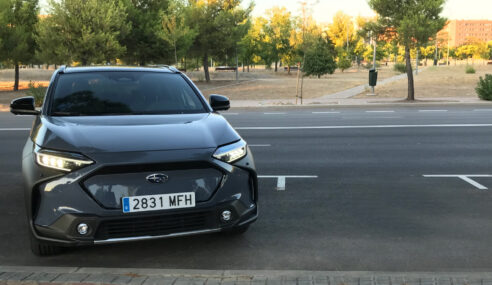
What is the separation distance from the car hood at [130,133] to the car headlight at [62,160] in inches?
2.1

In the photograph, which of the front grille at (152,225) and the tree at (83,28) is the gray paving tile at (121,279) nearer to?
the front grille at (152,225)

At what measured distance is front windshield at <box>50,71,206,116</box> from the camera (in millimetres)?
4785

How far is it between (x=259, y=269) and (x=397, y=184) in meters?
3.68

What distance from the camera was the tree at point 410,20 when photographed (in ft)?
73.9

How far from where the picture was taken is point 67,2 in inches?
1242

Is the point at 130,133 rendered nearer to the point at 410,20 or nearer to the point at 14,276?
the point at 14,276

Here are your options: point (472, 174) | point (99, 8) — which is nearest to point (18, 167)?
point (472, 174)

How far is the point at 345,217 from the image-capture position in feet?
17.5

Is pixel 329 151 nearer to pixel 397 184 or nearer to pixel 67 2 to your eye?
pixel 397 184

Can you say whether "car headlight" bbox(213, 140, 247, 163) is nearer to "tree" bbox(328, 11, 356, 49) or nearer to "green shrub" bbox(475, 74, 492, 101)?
"green shrub" bbox(475, 74, 492, 101)

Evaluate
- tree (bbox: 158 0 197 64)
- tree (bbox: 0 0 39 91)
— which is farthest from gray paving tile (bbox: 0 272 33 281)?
tree (bbox: 0 0 39 91)

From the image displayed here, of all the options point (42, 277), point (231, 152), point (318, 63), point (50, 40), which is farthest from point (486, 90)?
point (318, 63)

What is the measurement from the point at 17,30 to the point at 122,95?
3530 centimetres

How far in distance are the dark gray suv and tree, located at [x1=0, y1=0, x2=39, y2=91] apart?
1374 inches
